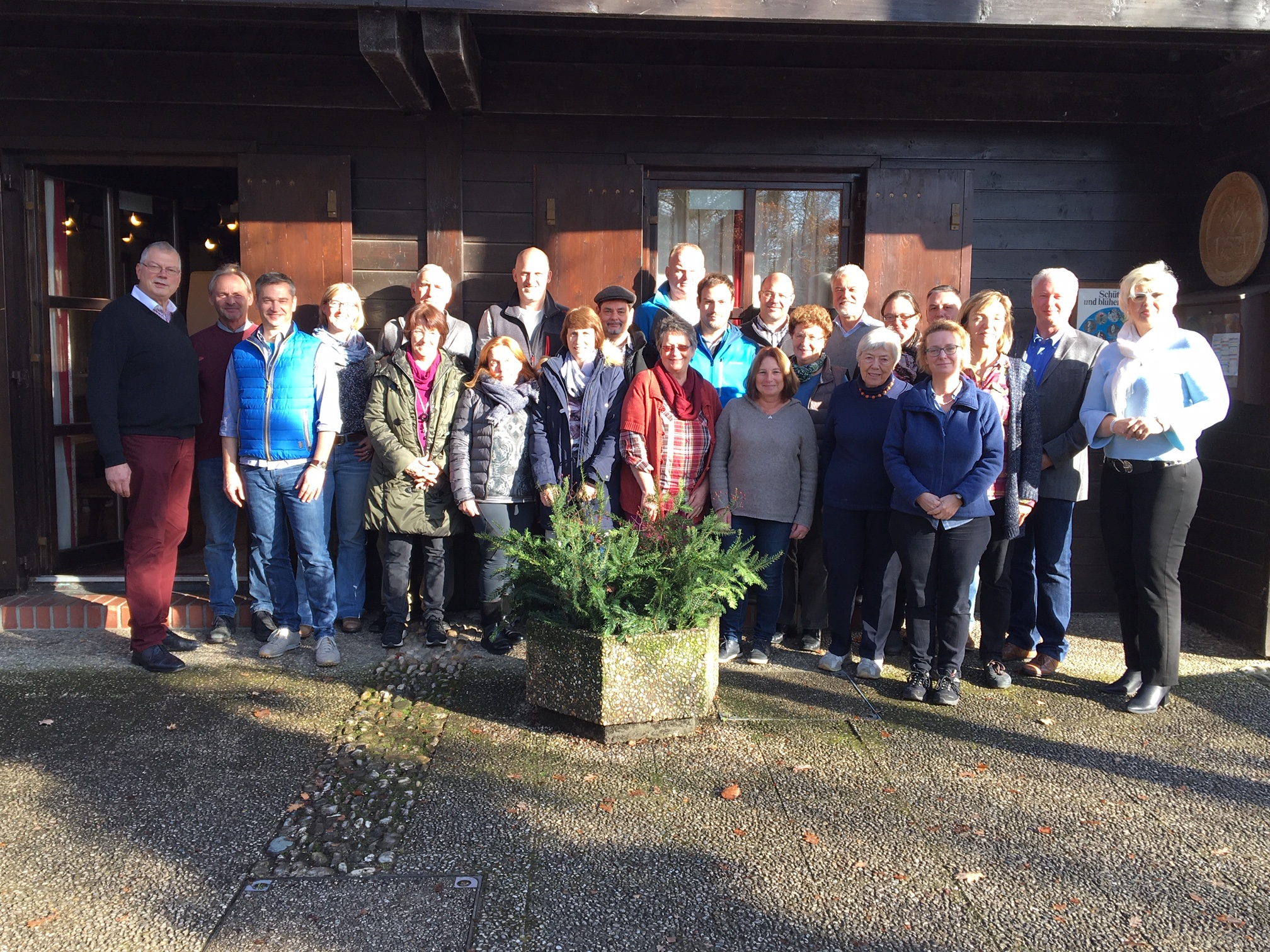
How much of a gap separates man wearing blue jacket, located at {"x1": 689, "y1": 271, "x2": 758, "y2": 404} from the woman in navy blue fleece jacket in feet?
2.93

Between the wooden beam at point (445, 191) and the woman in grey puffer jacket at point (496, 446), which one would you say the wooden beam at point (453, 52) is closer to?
the wooden beam at point (445, 191)

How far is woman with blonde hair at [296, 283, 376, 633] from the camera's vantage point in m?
4.73

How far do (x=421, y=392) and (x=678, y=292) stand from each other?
139 centimetres

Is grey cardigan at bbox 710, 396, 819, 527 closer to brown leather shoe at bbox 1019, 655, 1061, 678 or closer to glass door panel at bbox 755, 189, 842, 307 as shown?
brown leather shoe at bbox 1019, 655, 1061, 678

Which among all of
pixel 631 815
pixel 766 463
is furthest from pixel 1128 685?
pixel 631 815

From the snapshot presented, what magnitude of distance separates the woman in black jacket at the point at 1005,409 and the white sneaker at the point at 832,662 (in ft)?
2.64

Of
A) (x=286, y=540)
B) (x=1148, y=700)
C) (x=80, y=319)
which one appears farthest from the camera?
(x=80, y=319)

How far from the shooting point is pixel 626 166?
5.27 meters

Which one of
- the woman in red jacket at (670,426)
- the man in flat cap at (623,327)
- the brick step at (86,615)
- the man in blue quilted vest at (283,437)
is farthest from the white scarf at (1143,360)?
the brick step at (86,615)

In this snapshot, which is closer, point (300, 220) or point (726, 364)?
point (726, 364)

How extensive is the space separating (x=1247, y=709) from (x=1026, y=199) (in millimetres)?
2990

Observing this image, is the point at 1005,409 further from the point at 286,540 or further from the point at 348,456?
the point at 286,540

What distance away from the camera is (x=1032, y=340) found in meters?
4.52

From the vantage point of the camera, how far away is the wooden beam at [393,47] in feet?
13.5
